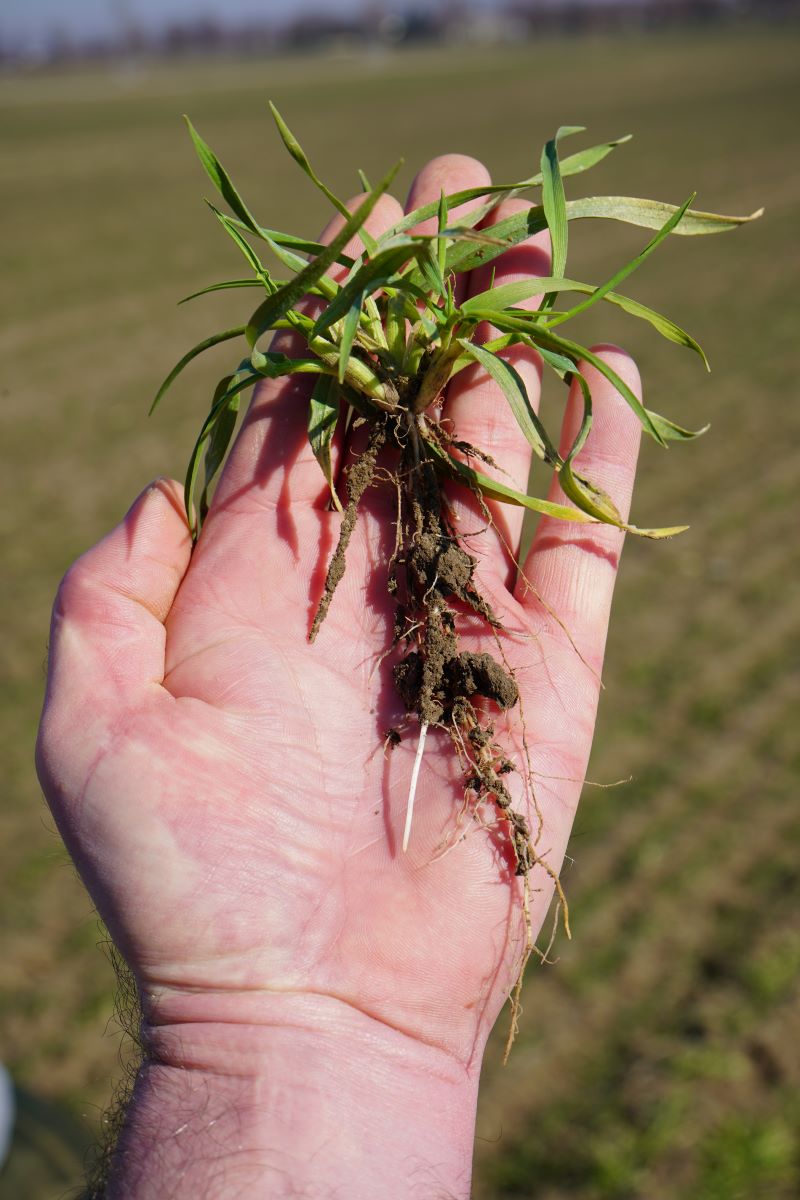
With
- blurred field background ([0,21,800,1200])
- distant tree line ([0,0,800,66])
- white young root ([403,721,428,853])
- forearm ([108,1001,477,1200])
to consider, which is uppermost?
distant tree line ([0,0,800,66])

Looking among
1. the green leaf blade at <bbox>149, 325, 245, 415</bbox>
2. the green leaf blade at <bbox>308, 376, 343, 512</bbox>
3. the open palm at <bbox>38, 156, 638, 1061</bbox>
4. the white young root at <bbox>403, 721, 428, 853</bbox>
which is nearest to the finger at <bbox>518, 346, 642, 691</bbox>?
the open palm at <bbox>38, 156, 638, 1061</bbox>

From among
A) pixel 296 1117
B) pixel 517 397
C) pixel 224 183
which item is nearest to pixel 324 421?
pixel 517 397

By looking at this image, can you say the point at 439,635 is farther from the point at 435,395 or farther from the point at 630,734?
the point at 630,734

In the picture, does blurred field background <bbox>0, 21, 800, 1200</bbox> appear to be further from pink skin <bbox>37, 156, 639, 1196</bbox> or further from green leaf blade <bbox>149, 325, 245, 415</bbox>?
green leaf blade <bbox>149, 325, 245, 415</bbox>

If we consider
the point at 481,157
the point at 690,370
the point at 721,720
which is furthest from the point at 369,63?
the point at 721,720

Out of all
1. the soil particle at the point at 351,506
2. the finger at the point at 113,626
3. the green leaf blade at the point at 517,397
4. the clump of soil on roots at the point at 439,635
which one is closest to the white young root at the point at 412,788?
the clump of soil on roots at the point at 439,635

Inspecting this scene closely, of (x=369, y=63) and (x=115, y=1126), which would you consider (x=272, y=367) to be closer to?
(x=115, y=1126)

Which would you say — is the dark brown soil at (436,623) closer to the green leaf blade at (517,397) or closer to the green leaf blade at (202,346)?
the green leaf blade at (517,397)
